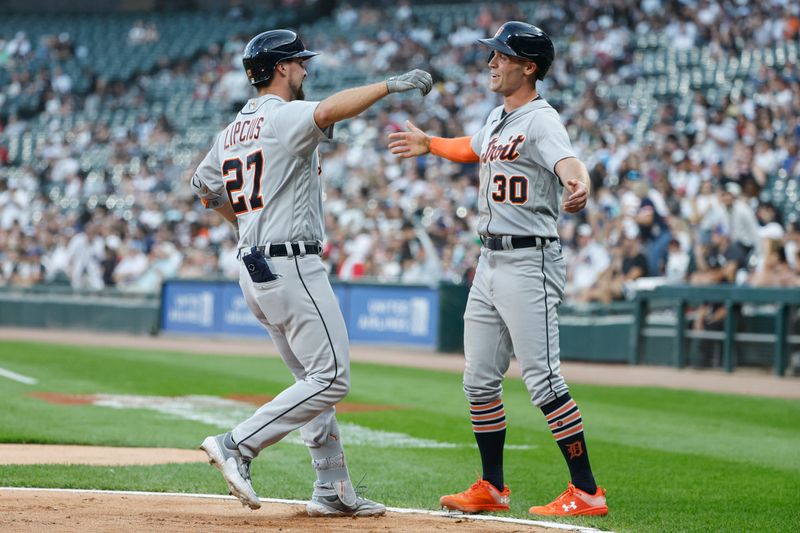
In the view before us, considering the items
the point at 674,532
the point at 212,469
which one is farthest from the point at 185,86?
the point at 674,532

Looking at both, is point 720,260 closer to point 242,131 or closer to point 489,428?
point 489,428

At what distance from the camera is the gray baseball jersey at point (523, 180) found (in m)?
5.34

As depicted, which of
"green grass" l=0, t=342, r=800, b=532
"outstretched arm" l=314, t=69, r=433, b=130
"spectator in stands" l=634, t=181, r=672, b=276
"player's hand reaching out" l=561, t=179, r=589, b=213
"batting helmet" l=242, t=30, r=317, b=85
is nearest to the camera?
"outstretched arm" l=314, t=69, r=433, b=130

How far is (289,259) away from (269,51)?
0.91 m

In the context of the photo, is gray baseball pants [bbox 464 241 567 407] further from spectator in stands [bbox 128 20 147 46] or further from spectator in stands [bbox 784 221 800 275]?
spectator in stands [bbox 128 20 147 46]

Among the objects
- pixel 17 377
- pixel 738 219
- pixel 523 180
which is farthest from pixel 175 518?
pixel 738 219

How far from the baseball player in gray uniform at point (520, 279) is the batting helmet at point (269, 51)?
94 centimetres

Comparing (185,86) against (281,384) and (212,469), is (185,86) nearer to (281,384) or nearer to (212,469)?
(281,384)

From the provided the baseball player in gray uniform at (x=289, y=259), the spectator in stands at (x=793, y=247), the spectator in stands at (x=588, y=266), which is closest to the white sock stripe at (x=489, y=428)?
the baseball player in gray uniform at (x=289, y=259)

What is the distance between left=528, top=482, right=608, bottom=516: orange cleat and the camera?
5.29m

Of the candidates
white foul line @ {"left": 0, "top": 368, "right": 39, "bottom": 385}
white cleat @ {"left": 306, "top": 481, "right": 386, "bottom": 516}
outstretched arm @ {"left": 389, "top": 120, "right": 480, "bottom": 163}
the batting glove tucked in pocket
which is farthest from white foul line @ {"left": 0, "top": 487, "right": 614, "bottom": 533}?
white foul line @ {"left": 0, "top": 368, "right": 39, "bottom": 385}

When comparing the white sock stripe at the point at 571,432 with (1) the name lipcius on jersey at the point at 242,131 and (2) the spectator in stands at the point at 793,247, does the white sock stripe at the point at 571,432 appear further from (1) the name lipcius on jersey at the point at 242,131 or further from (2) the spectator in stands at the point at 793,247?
(2) the spectator in stands at the point at 793,247

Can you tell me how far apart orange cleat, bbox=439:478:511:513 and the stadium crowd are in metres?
9.20

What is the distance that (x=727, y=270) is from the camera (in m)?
14.3
